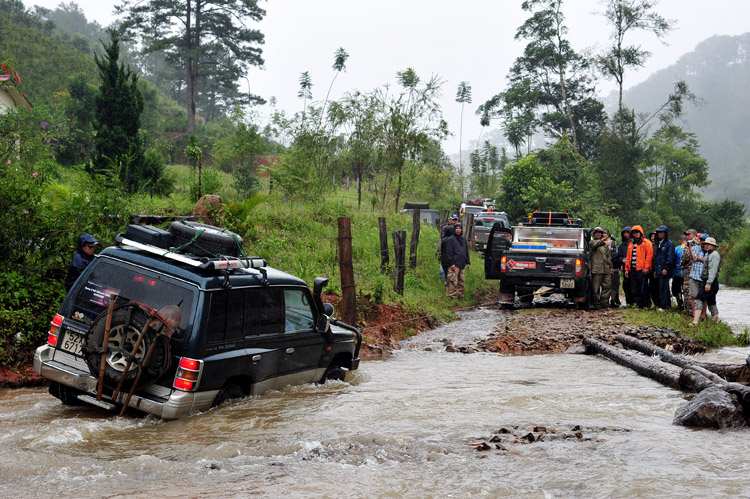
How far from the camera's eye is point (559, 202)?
33625 mm

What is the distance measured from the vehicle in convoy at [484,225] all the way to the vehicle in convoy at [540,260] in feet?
30.7

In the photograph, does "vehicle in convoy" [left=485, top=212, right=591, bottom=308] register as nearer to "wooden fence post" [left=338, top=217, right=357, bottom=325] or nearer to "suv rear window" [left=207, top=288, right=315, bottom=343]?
"wooden fence post" [left=338, top=217, right=357, bottom=325]

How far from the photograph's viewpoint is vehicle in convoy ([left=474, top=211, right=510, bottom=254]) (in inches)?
1085

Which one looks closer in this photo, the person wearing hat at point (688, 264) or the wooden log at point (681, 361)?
the wooden log at point (681, 361)

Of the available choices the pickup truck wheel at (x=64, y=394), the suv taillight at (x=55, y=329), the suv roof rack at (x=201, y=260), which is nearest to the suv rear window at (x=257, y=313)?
the suv roof rack at (x=201, y=260)

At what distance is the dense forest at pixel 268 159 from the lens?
32.0ft

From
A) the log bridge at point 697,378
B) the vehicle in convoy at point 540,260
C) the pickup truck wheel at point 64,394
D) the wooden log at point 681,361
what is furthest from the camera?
the vehicle in convoy at point 540,260

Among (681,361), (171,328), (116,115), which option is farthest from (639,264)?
(116,115)

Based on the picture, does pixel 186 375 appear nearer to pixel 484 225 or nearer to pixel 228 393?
pixel 228 393

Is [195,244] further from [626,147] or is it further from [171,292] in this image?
[626,147]

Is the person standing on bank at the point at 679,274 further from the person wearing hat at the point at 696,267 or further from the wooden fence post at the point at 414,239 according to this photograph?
the wooden fence post at the point at 414,239

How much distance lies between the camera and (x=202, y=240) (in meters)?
6.73

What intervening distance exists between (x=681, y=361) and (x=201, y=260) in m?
6.60

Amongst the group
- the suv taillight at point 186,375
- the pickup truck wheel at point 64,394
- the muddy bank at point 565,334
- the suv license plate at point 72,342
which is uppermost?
the suv license plate at point 72,342
